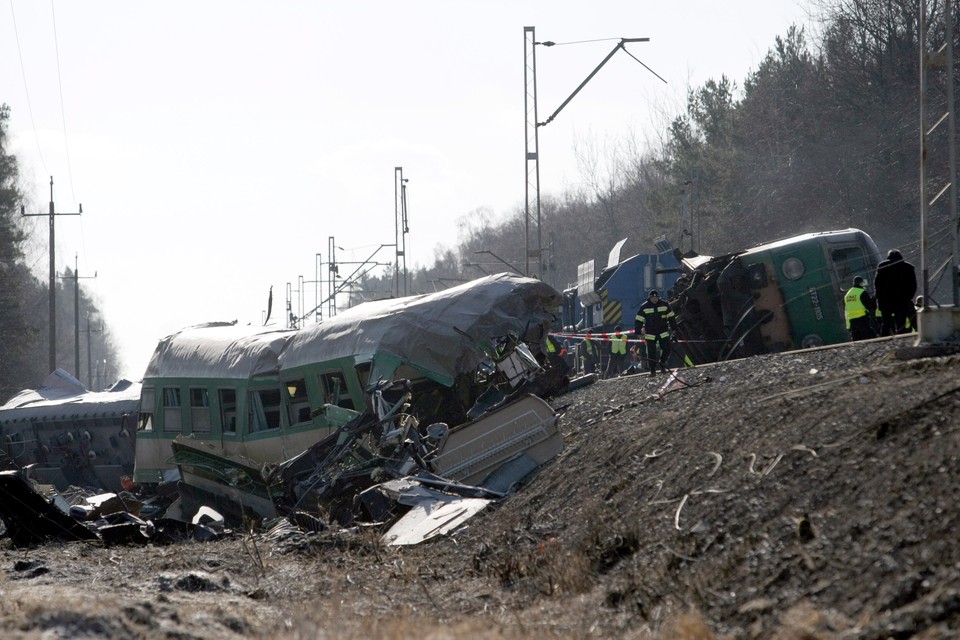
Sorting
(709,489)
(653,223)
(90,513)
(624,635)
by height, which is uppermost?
(653,223)

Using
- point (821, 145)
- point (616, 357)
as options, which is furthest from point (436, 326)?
point (821, 145)

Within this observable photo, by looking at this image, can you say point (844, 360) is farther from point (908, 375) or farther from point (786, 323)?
point (786, 323)

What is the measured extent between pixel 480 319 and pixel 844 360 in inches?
251

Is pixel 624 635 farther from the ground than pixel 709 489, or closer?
closer

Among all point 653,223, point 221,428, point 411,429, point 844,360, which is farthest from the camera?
point 653,223

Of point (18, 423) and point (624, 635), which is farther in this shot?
point (18, 423)

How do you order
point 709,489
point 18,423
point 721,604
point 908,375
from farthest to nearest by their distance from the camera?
point 18,423 < point 908,375 < point 709,489 < point 721,604

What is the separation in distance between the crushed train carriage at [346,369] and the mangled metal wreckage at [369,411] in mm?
24

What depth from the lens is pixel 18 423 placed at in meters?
30.5

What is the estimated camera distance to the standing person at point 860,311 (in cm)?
1623

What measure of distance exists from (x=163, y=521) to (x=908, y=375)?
9.17 meters

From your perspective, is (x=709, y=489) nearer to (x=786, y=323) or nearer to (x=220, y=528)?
(x=220, y=528)

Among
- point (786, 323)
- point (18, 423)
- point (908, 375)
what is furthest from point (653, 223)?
point (908, 375)

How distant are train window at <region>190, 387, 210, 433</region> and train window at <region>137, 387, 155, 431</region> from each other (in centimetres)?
175
